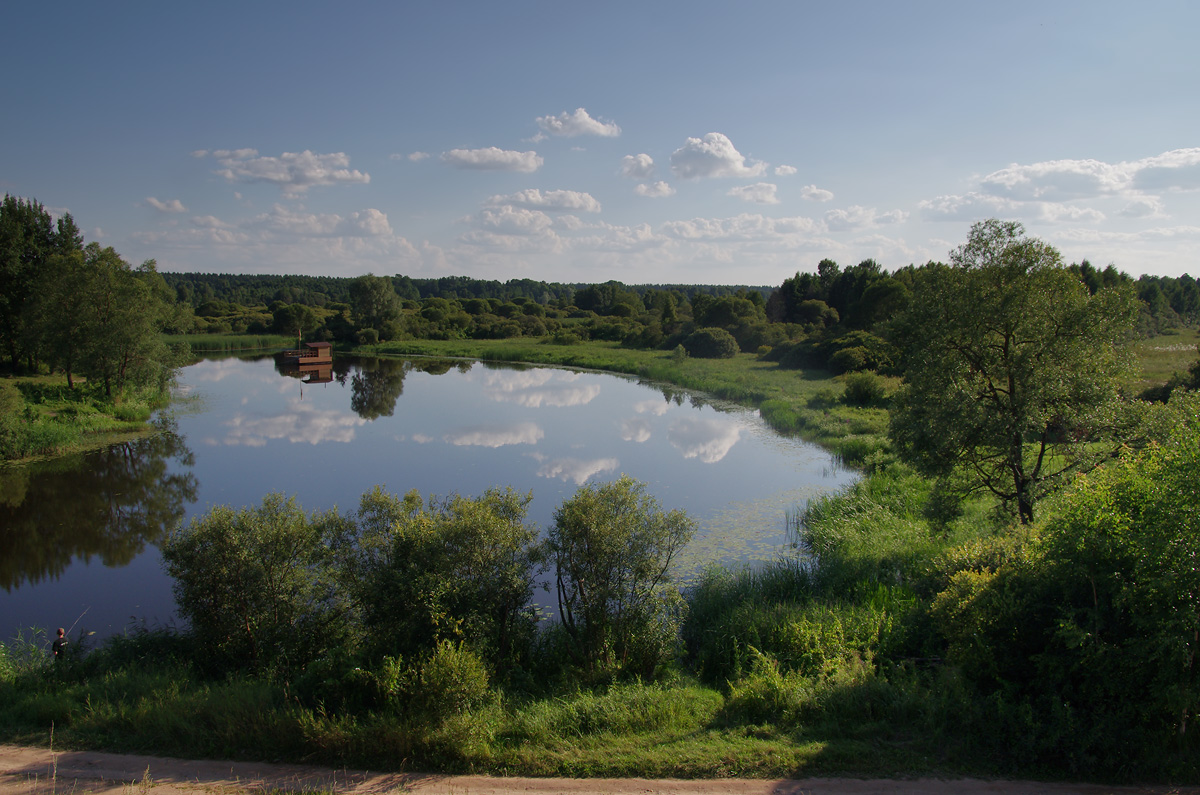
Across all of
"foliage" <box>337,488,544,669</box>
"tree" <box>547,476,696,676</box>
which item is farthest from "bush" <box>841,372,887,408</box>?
"foliage" <box>337,488,544,669</box>

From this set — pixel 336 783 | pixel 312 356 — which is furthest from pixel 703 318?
pixel 336 783

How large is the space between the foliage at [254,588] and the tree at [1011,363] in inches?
414

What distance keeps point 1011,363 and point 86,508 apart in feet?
67.6

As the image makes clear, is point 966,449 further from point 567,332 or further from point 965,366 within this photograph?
point 567,332

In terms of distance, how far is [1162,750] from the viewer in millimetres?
5980

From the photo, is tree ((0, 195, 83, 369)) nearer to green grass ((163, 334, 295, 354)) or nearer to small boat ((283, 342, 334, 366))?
small boat ((283, 342, 334, 366))

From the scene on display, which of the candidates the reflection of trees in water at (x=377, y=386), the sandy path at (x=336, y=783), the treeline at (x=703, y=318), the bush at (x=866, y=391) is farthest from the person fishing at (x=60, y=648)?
the treeline at (x=703, y=318)

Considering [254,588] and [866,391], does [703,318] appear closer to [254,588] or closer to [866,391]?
[866,391]

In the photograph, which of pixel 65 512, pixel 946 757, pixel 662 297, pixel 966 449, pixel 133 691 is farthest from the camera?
pixel 662 297

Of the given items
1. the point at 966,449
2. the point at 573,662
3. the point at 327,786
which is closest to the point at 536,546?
the point at 573,662

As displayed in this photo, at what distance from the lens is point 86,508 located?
1570 cm

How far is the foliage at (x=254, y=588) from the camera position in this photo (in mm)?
8336

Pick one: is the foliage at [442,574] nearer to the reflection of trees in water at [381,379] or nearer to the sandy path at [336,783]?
the sandy path at [336,783]

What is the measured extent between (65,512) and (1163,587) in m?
20.3
